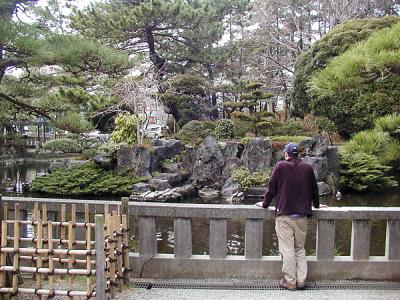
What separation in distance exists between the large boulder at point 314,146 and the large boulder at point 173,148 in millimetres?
5598

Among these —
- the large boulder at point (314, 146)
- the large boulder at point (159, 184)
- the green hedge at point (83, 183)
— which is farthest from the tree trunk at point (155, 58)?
the large boulder at point (314, 146)

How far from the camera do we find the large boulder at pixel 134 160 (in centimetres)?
1819

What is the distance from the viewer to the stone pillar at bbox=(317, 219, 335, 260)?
186 inches

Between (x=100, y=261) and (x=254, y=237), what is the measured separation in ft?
A: 6.14

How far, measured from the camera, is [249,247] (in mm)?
4785

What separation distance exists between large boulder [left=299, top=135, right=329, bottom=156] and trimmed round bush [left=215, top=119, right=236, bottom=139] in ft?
14.9

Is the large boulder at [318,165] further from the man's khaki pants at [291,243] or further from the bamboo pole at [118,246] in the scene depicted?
the bamboo pole at [118,246]

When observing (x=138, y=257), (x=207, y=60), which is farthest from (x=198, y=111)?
(x=138, y=257)

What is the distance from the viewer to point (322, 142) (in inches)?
694

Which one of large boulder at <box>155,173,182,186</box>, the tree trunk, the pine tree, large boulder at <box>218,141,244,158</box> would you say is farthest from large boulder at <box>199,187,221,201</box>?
the pine tree

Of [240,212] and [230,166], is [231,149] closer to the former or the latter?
[230,166]

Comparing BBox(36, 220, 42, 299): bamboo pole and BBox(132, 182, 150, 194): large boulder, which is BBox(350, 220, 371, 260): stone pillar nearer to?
BBox(36, 220, 42, 299): bamboo pole

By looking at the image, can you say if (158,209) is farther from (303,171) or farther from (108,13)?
(108,13)

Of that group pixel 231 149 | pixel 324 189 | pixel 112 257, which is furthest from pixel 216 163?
pixel 112 257
